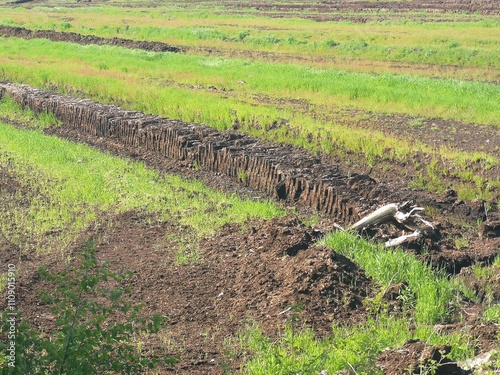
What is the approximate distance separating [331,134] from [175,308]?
8.75 m

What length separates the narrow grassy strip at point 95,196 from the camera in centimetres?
1079

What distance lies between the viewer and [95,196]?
39.4ft

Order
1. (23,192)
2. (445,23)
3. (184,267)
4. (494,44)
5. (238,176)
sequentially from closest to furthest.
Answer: (184,267)
(23,192)
(238,176)
(494,44)
(445,23)

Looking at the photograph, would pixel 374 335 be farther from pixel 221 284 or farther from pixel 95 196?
pixel 95 196

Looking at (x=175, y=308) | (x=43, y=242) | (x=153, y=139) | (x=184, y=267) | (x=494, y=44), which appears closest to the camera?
(x=175, y=308)

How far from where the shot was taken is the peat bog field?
6.21 metres

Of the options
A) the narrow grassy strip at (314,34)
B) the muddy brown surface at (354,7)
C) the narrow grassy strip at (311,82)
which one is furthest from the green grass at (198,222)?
the muddy brown surface at (354,7)

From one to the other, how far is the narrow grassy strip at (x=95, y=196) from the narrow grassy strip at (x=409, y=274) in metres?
2.19

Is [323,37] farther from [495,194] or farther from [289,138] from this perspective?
[495,194]

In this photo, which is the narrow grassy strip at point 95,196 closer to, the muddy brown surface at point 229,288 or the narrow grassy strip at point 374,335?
the muddy brown surface at point 229,288

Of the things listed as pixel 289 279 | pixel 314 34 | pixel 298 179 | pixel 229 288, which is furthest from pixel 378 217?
pixel 314 34

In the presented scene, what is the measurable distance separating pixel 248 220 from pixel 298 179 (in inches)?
68.1

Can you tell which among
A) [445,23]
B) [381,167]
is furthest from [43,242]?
[445,23]

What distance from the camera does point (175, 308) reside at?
26.4 ft
